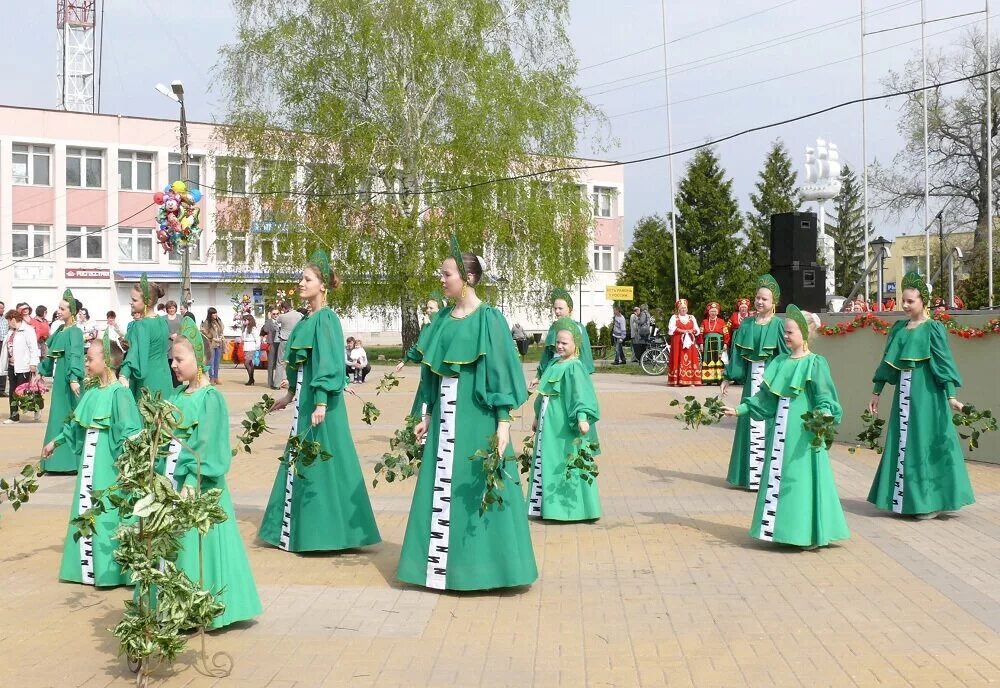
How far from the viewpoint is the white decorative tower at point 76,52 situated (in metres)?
52.7

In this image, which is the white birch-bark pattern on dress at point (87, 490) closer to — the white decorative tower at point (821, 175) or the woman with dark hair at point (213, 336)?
the woman with dark hair at point (213, 336)

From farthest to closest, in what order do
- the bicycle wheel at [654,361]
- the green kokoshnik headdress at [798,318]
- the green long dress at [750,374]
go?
the bicycle wheel at [654,361] → the green long dress at [750,374] → the green kokoshnik headdress at [798,318]

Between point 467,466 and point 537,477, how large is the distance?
2.72 metres

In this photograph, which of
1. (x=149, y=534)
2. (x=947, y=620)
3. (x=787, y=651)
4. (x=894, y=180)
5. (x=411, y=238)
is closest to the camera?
(x=149, y=534)

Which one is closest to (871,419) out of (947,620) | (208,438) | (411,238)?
(947,620)

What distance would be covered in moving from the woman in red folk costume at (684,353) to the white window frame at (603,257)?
41094mm

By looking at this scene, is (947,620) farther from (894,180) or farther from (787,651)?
(894,180)

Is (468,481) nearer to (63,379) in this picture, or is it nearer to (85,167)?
(63,379)

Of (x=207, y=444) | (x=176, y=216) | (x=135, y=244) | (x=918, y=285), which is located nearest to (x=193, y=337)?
(x=207, y=444)

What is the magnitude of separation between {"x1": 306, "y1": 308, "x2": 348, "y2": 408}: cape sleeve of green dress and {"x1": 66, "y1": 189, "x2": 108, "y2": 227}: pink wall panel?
46312 mm

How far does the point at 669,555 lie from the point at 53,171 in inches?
→ 1872

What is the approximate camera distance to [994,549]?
8219 mm

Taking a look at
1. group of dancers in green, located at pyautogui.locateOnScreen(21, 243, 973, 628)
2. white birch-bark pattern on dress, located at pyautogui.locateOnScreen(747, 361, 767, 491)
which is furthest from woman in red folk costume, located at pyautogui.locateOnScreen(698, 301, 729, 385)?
white birch-bark pattern on dress, located at pyautogui.locateOnScreen(747, 361, 767, 491)

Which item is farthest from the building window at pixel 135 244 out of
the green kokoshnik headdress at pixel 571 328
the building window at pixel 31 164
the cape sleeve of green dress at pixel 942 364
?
the cape sleeve of green dress at pixel 942 364
